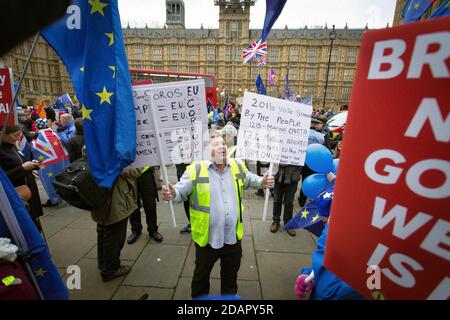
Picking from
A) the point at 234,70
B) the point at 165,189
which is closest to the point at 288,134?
the point at 165,189

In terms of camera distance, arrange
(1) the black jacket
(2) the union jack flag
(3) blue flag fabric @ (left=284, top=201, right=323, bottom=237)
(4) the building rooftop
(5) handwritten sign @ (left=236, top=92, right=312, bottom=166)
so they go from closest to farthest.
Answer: (3) blue flag fabric @ (left=284, top=201, right=323, bottom=237) < (5) handwritten sign @ (left=236, top=92, right=312, bottom=166) < (1) the black jacket < (2) the union jack flag < (4) the building rooftop

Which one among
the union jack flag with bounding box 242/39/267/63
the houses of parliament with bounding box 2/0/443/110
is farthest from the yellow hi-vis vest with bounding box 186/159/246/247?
the houses of parliament with bounding box 2/0/443/110

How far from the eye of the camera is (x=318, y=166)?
231 centimetres

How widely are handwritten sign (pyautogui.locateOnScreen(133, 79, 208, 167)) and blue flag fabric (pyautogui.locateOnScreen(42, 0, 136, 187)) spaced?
0.30 feet

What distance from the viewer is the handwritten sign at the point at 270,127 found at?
2.27 metres

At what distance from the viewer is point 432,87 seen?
0.71 m

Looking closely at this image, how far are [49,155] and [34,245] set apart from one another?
3427 mm

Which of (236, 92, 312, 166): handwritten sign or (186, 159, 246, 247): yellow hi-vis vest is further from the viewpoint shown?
(236, 92, 312, 166): handwritten sign

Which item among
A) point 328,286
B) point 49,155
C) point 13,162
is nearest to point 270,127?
point 328,286

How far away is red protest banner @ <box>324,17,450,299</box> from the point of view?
0.72 metres

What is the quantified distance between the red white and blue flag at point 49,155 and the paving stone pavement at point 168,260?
2.29 ft

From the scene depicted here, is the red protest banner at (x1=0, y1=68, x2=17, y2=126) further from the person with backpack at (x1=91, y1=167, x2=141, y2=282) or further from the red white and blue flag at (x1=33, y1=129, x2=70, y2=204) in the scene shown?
the red white and blue flag at (x1=33, y1=129, x2=70, y2=204)

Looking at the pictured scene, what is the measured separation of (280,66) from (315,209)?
46172mm

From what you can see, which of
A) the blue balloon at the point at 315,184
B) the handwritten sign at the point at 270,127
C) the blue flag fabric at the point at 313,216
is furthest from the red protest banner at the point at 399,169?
the blue balloon at the point at 315,184
